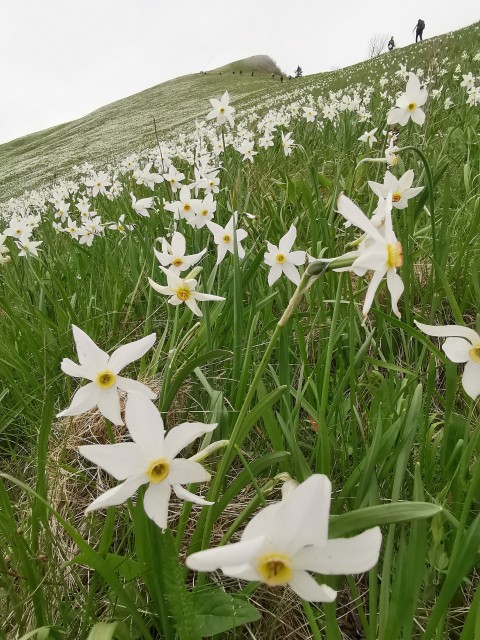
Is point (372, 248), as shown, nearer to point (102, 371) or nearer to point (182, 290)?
point (102, 371)

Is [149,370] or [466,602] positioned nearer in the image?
[466,602]

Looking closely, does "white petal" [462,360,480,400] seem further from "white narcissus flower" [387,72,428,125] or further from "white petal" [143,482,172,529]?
"white narcissus flower" [387,72,428,125]

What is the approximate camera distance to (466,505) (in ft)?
3.21

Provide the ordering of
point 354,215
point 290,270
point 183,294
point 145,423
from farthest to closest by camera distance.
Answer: point 290,270 → point 183,294 → point 354,215 → point 145,423

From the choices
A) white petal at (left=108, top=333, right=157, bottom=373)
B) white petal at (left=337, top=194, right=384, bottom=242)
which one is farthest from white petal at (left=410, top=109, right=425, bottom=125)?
white petal at (left=108, top=333, right=157, bottom=373)

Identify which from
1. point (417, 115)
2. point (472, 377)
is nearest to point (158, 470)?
point (472, 377)

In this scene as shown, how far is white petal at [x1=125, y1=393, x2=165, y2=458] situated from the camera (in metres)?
0.80

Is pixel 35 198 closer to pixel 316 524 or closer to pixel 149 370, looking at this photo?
pixel 149 370

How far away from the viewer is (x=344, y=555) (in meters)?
0.63

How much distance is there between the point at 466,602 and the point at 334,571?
0.87m

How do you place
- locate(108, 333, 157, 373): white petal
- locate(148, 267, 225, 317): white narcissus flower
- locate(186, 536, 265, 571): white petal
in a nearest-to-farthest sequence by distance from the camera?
locate(186, 536, 265, 571): white petal < locate(108, 333, 157, 373): white petal < locate(148, 267, 225, 317): white narcissus flower

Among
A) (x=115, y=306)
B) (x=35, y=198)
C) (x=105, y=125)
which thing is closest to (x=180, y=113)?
(x=105, y=125)

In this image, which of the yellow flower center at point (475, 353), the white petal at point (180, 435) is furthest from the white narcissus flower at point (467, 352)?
the white petal at point (180, 435)

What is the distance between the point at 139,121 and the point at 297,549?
39.1 metres
